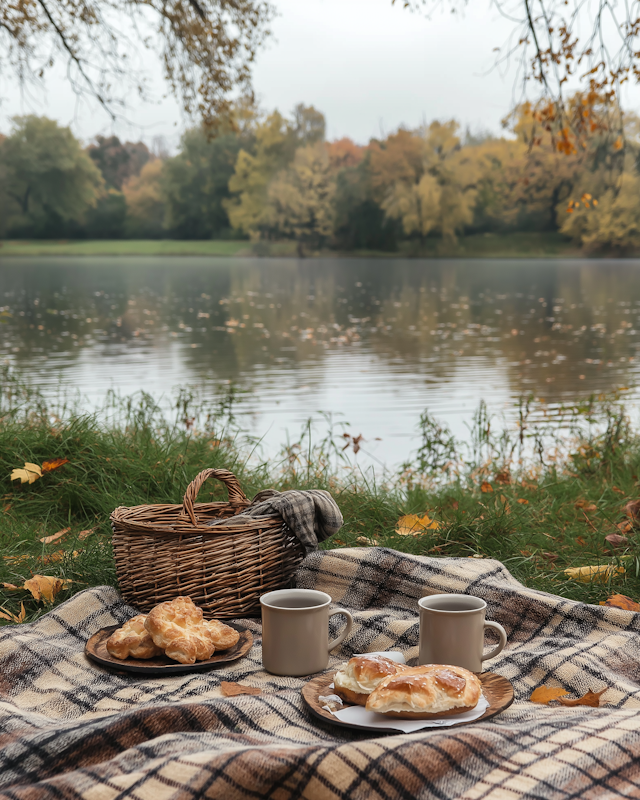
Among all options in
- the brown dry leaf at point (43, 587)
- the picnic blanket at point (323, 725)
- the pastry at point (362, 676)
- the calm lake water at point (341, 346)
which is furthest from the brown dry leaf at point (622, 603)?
the calm lake water at point (341, 346)

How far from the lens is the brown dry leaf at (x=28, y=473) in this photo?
379cm

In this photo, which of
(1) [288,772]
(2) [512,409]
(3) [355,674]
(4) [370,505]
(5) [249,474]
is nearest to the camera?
(1) [288,772]

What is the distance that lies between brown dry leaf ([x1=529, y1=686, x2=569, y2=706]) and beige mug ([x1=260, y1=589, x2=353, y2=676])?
0.53 m

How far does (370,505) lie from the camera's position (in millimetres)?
3859

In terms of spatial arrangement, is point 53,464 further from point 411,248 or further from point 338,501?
point 411,248

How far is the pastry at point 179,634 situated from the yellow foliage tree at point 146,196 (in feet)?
184

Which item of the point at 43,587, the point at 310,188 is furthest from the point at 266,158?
the point at 43,587

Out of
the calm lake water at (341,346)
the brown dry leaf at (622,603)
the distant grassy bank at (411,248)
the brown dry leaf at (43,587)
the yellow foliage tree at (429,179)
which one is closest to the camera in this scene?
the brown dry leaf at (622,603)

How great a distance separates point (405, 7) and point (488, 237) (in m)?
52.7

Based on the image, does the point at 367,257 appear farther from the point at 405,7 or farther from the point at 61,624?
the point at 61,624

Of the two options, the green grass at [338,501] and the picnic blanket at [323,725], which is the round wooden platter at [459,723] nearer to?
the picnic blanket at [323,725]

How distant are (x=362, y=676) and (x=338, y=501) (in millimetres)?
2191

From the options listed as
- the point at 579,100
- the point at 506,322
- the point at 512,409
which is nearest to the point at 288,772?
the point at 579,100

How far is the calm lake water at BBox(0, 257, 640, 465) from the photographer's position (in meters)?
9.46
